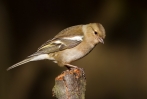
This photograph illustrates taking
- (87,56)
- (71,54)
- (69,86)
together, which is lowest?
(69,86)

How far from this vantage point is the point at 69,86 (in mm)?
2328

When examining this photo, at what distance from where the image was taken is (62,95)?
2314 mm

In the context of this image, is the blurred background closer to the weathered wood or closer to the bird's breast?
the bird's breast

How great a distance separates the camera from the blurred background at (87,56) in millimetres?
4113

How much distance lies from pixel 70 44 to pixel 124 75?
1.60 m

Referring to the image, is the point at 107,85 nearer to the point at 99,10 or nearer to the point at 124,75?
the point at 124,75

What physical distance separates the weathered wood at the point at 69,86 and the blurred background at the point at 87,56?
1.78 m

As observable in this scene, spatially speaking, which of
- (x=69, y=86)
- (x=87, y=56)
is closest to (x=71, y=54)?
(x=69, y=86)

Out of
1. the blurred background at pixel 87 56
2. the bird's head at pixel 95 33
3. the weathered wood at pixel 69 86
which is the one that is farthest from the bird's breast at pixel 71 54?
the blurred background at pixel 87 56

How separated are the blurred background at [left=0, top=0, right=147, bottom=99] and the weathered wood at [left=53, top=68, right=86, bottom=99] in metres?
1.78

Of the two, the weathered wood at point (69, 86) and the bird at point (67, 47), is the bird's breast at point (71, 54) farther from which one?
the weathered wood at point (69, 86)

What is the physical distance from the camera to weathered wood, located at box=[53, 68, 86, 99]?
2.31m

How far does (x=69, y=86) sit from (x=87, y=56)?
2048 mm

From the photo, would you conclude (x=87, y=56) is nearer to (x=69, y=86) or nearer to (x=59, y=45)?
(x=59, y=45)
